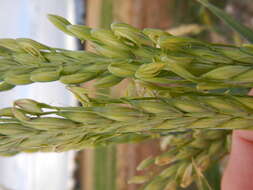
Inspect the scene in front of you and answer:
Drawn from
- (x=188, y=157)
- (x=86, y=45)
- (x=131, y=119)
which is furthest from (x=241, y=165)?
(x=86, y=45)

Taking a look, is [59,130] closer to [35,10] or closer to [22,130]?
[22,130]

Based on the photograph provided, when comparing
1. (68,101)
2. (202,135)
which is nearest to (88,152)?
(68,101)

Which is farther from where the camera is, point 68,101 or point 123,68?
point 68,101

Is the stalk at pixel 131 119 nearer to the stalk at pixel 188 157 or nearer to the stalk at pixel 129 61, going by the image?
the stalk at pixel 129 61

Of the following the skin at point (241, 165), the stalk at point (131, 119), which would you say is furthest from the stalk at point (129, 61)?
the skin at point (241, 165)

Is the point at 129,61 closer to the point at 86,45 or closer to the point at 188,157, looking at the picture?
the point at 188,157

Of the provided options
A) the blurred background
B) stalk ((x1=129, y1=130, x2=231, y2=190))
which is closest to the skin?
stalk ((x1=129, y1=130, x2=231, y2=190))

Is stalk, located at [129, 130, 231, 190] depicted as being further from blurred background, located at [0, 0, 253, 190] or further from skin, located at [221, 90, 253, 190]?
blurred background, located at [0, 0, 253, 190]

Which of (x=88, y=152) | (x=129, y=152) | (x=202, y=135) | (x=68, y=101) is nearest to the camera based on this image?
(x=202, y=135)
